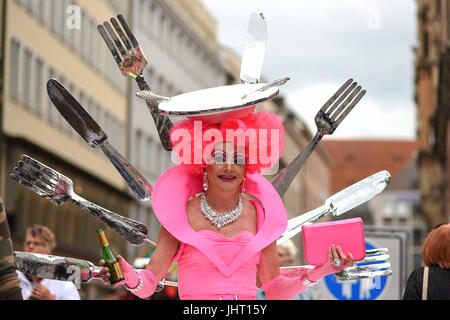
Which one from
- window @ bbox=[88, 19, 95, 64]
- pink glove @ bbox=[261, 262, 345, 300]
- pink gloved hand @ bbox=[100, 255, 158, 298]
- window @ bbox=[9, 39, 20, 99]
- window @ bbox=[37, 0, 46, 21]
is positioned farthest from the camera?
window @ bbox=[88, 19, 95, 64]

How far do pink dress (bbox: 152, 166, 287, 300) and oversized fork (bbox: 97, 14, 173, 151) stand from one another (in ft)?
0.77

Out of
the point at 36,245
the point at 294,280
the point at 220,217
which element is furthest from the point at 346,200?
the point at 36,245

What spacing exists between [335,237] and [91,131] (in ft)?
3.79

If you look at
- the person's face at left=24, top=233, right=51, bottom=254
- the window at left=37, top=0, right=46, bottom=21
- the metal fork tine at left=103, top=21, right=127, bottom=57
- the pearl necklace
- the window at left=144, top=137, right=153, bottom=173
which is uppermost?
the window at left=37, top=0, right=46, bottom=21

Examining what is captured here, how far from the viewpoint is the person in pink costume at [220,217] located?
470 cm

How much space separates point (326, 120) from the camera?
200 inches

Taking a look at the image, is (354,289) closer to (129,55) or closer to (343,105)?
(343,105)

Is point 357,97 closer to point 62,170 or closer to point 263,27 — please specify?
point 263,27

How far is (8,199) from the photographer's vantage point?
1224 inches

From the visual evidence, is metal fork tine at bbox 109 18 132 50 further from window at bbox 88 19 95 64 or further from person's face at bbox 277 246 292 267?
window at bbox 88 19 95 64

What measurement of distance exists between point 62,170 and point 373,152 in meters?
131

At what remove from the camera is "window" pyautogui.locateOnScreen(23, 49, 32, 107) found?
33028mm

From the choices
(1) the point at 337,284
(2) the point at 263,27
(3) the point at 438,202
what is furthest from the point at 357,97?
(3) the point at 438,202

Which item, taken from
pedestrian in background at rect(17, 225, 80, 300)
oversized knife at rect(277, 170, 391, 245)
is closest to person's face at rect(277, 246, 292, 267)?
pedestrian in background at rect(17, 225, 80, 300)
